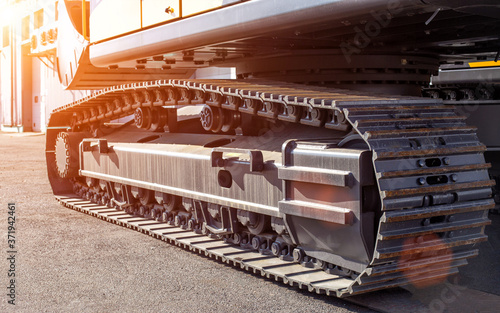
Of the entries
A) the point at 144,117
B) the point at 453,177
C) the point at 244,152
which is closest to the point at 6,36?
the point at 144,117

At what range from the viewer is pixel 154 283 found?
5.29 meters

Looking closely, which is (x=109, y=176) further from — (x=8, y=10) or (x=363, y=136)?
(x=8, y=10)

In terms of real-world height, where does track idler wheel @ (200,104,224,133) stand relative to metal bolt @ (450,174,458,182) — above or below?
above

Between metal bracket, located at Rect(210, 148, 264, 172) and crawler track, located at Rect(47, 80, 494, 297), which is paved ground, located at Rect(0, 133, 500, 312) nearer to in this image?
crawler track, located at Rect(47, 80, 494, 297)

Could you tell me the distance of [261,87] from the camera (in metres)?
6.03

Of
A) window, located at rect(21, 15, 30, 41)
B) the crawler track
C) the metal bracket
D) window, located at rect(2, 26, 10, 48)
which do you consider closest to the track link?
the crawler track

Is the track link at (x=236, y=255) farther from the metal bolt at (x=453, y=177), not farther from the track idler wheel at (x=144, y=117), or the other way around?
the track idler wheel at (x=144, y=117)

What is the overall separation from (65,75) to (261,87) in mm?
4940

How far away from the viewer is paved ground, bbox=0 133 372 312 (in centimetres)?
471

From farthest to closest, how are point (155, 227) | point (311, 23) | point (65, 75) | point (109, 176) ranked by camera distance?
1. point (65, 75)
2. point (109, 176)
3. point (155, 227)
4. point (311, 23)

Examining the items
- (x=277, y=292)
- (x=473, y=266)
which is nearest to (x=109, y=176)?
(x=277, y=292)

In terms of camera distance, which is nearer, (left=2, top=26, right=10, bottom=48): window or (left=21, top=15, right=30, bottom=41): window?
(left=21, top=15, right=30, bottom=41): window

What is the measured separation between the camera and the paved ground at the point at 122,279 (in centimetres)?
471

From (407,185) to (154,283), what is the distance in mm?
2143
